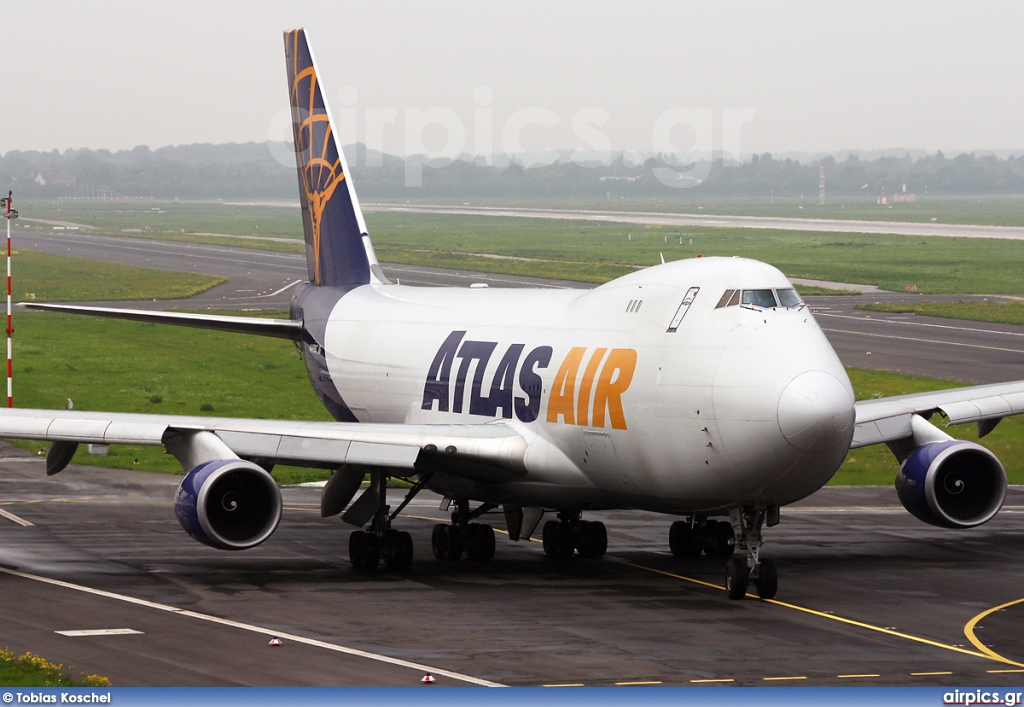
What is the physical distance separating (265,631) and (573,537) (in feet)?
29.1

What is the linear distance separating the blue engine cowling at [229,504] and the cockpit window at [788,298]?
856 centimetres

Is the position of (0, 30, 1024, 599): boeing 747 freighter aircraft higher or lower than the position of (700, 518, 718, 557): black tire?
higher

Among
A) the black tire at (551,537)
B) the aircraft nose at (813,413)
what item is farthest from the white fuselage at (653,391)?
the black tire at (551,537)

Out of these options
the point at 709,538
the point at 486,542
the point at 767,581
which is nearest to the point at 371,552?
the point at 486,542

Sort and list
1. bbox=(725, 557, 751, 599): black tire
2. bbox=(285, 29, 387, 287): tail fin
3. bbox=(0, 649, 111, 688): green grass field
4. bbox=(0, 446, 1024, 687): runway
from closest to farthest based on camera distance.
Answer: bbox=(0, 649, 111, 688): green grass field → bbox=(0, 446, 1024, 687): runway → bbox=(725, 557, 751, 599): black tire → bbox=(285, 29, 387, 287): tail fin

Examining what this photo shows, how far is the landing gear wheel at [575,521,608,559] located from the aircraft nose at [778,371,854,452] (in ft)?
25.6

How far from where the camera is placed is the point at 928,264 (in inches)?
4857

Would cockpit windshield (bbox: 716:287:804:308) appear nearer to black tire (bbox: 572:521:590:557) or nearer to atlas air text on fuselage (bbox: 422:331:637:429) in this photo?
atlas air text on fuselage (bbox: 422:331:637:429)

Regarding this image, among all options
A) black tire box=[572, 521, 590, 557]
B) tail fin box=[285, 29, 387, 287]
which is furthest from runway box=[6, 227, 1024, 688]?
tail fin box=[285, 29, 387, 287]

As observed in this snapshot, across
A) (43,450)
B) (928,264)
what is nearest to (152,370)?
(43,450)

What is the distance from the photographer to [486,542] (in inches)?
1154

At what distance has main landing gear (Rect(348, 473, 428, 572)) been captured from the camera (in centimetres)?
2797

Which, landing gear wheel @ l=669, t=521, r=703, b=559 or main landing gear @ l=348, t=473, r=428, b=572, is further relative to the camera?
landing gear wheel @ l=669, t=521, r=703, b=559

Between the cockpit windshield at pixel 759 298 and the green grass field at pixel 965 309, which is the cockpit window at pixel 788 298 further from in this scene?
the green grass field at pixel 965 309
